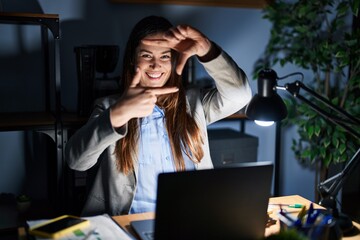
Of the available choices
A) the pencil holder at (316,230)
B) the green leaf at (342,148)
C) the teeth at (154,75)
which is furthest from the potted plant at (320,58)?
the pencil holder at (316,230)

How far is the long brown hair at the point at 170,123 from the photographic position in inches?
64.9

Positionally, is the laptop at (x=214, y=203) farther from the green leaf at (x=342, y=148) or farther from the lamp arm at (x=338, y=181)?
the green leaf at (x=342, y=148)

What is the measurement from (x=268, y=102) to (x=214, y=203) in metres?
0.36

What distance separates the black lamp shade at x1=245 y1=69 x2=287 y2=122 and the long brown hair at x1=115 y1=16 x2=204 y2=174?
19.6 inches

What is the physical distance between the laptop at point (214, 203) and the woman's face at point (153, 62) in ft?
2.42

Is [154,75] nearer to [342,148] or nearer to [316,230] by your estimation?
[316,230]

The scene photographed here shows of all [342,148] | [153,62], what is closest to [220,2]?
[342,148]

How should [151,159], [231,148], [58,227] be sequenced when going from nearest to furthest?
1. [58,227]
2. [151,159]
3. [231,148]

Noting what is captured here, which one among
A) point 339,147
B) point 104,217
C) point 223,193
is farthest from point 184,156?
point 339,147

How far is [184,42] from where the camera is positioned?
1544 mm

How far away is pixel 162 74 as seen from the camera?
5.62ft

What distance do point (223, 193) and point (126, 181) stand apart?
66 cm

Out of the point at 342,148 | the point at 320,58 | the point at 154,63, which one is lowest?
the point at 342,148

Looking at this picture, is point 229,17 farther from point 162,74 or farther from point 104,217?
point 104,217
